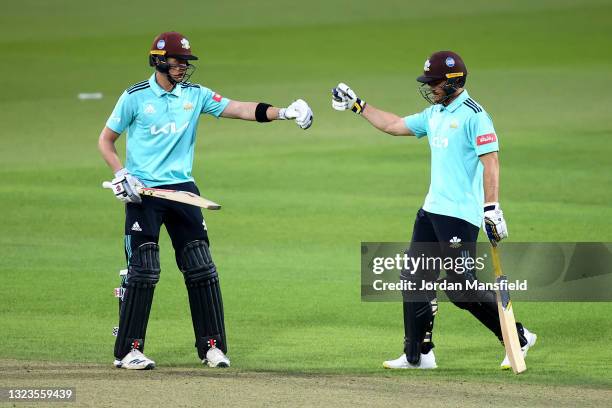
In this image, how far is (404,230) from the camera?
629 inches

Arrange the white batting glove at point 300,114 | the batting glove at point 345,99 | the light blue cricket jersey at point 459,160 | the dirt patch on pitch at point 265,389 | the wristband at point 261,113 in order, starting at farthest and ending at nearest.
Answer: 1. the batting glove at point 345,99
2. the wristband at point 261,113
3. the white batting glove at point 300,114
4. the light blue cricket jersey at point 459,160
5. the dirt patch on pitch at point 265,389

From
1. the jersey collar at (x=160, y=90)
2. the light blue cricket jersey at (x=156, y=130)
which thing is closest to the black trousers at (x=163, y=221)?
the light blue cricket jersey at (x=156, y=130)

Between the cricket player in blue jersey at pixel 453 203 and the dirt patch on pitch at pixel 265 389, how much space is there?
639 mm

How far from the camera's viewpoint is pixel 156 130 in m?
9.51

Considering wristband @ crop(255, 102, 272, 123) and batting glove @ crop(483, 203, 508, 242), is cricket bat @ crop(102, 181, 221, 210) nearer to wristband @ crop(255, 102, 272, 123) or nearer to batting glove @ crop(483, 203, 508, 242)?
wristband @ crop(255, 102, 272, 123)

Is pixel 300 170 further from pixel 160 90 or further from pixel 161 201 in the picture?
pixel 161 201

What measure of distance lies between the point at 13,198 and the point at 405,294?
972 cm

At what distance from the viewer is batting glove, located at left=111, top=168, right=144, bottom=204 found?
30.4 feet

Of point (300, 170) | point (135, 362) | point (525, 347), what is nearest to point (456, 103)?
point (525, 347)

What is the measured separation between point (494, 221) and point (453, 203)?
0.34 meters

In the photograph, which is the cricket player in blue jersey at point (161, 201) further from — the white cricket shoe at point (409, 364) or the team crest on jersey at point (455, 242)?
the team crest on jersey at point (455, 242)

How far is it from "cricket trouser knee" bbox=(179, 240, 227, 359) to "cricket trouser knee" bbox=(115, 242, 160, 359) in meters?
0.29

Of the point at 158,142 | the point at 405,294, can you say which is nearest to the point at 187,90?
the point at 158,142

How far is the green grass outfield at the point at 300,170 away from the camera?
10.9m
